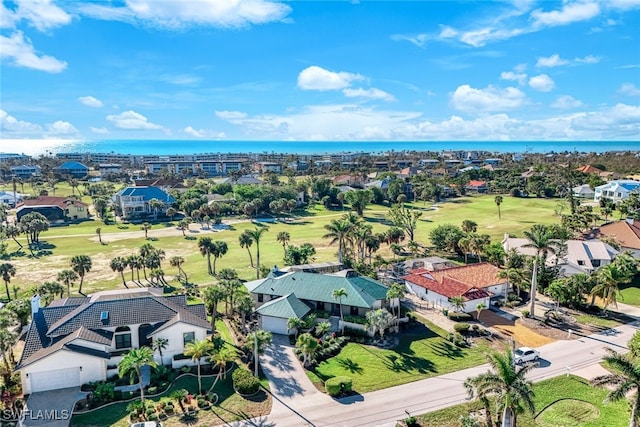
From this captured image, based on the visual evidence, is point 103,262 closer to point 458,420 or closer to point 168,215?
point 168,215

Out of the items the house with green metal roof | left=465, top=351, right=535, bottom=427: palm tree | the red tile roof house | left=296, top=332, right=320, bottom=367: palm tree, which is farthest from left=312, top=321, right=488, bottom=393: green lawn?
left=465, top=351, right=535, bottom=427: palm tree

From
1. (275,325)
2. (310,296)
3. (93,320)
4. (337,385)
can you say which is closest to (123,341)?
(93,320)

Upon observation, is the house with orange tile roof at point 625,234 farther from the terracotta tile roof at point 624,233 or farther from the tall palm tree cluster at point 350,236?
the tall palm tree cluster at point 350,236

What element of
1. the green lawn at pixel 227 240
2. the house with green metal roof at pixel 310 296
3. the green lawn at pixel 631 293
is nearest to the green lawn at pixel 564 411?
the house with green metal roof at pixel 310 296

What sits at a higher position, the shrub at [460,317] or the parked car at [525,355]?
the parked car at [525,355]

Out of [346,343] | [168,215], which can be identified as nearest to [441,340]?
[346,343]

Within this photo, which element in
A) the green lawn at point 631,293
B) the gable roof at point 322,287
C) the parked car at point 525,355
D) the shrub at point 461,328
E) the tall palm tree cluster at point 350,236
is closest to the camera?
the parked car at point 525,355

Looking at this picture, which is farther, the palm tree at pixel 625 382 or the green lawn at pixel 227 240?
the green lawn at pixel 227 240
